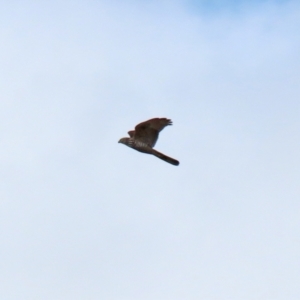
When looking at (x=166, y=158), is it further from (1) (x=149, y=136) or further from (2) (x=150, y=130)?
(2) (x=150, y=130)

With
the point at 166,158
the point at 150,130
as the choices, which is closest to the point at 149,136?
the point at 150,130

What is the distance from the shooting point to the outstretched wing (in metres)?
41.6

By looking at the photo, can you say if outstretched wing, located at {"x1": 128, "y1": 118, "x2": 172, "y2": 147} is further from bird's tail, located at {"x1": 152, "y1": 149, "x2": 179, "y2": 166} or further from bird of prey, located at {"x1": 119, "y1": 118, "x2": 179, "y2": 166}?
bird's tail, located at {"x1": 152, "y1": 149, "x2": 179, "y2": 166}

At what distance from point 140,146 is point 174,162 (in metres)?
1.34

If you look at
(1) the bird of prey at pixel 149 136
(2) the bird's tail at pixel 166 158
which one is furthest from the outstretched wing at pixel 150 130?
(2) the bird's tail at pixel 166 158

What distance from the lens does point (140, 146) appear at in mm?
42406

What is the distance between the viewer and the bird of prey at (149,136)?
41688mm

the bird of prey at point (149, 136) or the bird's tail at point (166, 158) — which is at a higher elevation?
the bird of prey at point (149, 136)

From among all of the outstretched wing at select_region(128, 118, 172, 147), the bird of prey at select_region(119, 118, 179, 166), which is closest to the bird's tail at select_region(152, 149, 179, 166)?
the bird of prey at select_region(119, 118, 179, 166)

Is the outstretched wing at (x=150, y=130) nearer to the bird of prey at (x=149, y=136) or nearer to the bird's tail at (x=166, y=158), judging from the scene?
the bird of prey at (x=149, y=136)

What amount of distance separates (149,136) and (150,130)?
0.24 meters

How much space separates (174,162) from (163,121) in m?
1.45

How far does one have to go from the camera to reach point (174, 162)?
41.9 m

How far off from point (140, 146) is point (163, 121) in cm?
140
